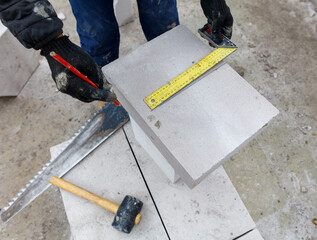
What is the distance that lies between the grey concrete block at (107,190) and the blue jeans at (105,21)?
79 centimetres

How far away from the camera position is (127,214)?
1308mm

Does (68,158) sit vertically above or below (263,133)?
above

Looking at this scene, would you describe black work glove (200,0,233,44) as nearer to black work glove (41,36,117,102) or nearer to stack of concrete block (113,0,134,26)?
black work glove (41,36,117,102)

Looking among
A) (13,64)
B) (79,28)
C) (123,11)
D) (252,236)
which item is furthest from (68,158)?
(123,11)

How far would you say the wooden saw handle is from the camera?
137 cm

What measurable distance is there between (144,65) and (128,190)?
0.78 meters

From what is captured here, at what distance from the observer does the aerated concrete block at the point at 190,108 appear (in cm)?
107

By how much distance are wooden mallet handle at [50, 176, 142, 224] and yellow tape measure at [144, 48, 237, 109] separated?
652 mm

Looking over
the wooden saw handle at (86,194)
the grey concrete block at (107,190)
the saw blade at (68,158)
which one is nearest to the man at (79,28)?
the saw blade at (68,158)

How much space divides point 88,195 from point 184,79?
891mm

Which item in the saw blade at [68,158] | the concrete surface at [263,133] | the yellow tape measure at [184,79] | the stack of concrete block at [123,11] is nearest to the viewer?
the yellow tape measure at [184,79]

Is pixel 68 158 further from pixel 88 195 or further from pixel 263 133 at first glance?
pixel 263 133

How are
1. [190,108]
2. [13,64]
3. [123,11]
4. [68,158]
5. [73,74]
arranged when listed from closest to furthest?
1. [190,108]
2. [73,74]
3. [68,158]
4. [13,64]
5. [123,11]

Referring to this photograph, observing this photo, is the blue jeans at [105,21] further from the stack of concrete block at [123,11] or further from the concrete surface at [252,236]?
the concrete surface at [252,236]
